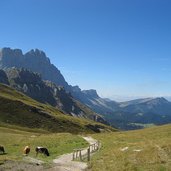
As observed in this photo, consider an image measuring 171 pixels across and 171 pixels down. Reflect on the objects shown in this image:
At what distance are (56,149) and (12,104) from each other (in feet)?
333

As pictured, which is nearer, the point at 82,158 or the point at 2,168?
the point at 2,168

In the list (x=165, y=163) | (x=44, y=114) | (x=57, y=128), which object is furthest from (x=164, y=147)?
(x=44, y=114)

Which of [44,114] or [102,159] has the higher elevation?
[44,114]

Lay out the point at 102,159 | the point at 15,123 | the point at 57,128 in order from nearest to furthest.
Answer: the point at 102,159 < the point at 15,123 < the point at 57,128

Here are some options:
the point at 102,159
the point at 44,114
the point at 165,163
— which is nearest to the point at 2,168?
the point at 102,159

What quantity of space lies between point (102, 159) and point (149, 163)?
6.78 m

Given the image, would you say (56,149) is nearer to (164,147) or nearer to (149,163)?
(164,147)

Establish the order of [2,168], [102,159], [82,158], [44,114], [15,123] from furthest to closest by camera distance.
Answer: [44,114] < [15,123] < [82,158] < [102,159] < [2,168]

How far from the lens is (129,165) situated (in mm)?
34844

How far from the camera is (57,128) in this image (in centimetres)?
14988

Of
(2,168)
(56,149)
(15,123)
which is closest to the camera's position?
(2,168)

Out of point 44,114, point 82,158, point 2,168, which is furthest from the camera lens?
point 44,114

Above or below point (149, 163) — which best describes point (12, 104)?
above

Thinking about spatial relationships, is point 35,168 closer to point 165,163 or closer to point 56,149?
point 165,163
